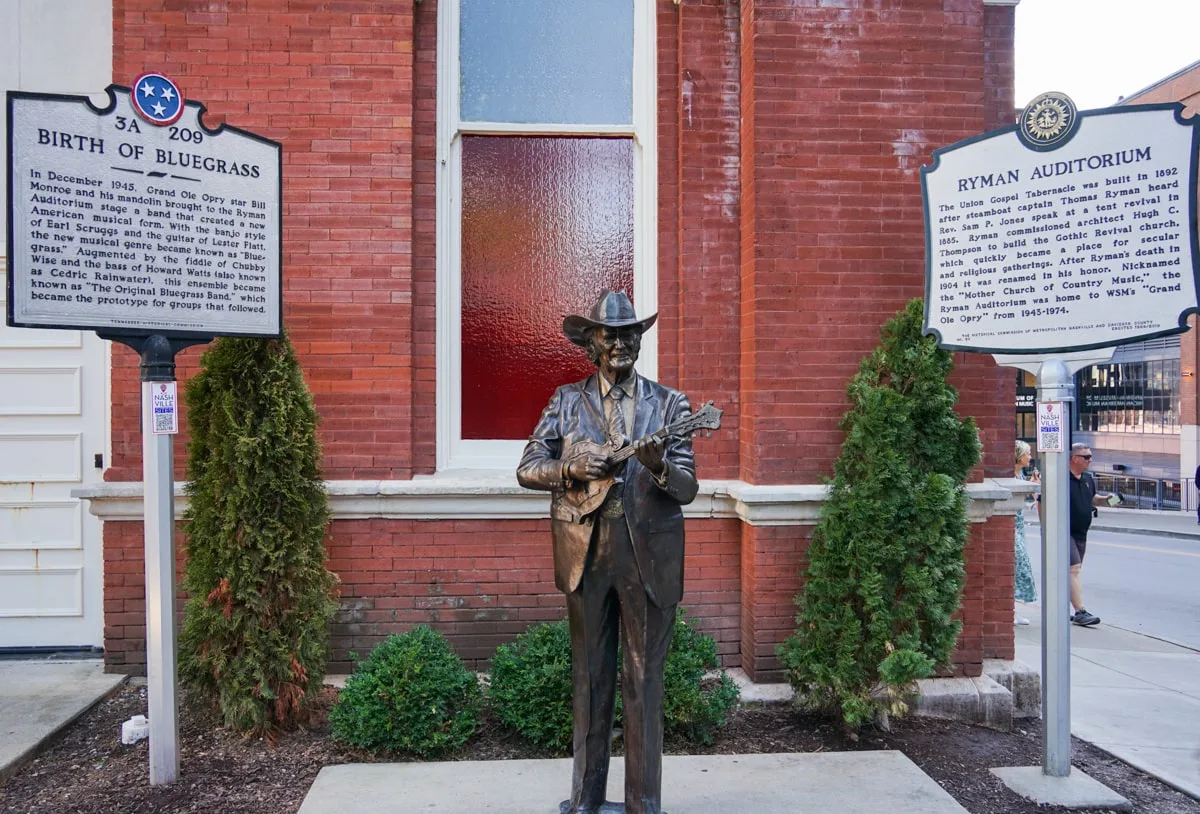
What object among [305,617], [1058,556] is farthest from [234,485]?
[1058,556]

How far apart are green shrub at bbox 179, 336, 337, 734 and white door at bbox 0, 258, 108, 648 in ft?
6.50

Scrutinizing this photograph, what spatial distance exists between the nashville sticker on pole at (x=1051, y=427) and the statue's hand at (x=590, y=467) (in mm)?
2483

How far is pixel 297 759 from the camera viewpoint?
475 centimetres

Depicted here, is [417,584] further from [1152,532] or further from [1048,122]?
[1152,532]

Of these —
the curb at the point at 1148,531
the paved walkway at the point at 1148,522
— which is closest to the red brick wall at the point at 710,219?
the curb at the point at 1148,531

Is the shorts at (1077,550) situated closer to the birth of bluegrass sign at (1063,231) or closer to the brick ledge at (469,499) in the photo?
the brick ledge at (469,499)

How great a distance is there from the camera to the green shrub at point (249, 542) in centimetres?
483

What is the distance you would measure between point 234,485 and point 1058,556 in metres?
4.43

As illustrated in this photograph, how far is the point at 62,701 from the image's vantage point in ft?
17.6

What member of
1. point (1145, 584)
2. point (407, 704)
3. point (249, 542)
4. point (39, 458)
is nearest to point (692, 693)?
point (407, 704)

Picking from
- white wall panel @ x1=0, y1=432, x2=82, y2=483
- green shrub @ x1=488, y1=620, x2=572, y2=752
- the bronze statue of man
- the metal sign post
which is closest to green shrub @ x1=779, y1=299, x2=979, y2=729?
green shrub @ x1=488, y1=620, x2=572, y2=752

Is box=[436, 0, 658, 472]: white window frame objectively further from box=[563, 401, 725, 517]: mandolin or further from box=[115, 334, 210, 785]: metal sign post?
box=[563, 401, 725, 517]: mandolin

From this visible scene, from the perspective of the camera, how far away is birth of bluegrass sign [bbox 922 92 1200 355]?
408 centimetres

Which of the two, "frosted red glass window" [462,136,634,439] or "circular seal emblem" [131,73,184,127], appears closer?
"circular seal emblem" [131,73,184,127]
